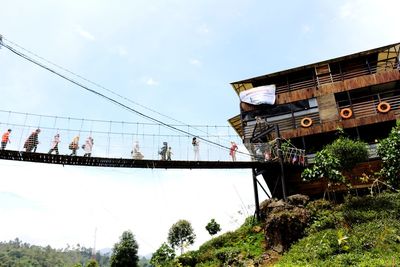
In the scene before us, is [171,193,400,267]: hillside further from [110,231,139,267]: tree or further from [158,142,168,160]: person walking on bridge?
[110,231,139,267]: tree

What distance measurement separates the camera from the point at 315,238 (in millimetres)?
13812


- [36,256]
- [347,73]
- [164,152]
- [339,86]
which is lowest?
[36,256]

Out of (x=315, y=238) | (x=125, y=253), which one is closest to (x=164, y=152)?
(x=315, y=238)

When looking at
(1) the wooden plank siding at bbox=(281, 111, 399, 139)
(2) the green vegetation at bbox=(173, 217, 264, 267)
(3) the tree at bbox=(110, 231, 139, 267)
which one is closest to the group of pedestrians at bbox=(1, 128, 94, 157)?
(2) the green vegetation at bbox=(173, 217, 264, 267)

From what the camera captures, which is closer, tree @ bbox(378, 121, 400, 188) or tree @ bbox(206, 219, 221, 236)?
tree @ bbox(378, 121, 400, 188)

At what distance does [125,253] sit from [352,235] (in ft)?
78.0

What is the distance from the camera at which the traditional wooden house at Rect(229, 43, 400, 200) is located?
2094 cm

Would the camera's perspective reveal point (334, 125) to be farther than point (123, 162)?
Yes

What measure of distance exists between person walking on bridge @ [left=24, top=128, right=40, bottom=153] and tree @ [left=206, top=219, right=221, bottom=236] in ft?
57.7

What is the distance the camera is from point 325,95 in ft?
74.0

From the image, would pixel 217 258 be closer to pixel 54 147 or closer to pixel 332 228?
pixel 332 228

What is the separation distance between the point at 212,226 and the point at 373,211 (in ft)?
53.2

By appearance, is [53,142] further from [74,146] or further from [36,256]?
[36,256]

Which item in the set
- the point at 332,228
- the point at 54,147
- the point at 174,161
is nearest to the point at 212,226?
the point at 174,161
